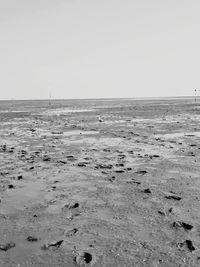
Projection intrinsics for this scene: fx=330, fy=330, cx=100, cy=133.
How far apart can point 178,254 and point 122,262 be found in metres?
1.12

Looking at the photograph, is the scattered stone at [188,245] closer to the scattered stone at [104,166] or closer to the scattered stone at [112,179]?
the scattered stone at [112,179]

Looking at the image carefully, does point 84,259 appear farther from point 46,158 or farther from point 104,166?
point 46,158

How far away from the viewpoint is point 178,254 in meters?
6.28

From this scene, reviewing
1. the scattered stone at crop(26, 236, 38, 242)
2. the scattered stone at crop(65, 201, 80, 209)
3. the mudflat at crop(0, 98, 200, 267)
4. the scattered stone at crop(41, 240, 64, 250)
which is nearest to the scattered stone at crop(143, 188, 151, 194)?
the mudflat at crop(0, 98, 200, 267)

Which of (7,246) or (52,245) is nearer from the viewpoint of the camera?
(7,246)

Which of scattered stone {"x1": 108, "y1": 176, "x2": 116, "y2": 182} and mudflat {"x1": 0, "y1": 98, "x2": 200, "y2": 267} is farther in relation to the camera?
scattered stone {"x1": 108, "y1": 176, "x2": 116, "y2": 182}

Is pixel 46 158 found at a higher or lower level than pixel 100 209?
higher

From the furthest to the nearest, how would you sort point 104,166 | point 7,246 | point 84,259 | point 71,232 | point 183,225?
point 104,166 < point 183,225 < point 71,232 < point 7,246 < point 84,259

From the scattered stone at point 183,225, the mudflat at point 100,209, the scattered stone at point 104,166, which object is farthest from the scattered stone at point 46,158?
the scattered stone at point 183,225

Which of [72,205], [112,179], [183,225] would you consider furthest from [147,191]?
[183,225]

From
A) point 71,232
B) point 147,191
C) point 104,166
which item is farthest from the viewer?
point 104,166

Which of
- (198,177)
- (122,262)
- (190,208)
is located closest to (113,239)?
(122,262)

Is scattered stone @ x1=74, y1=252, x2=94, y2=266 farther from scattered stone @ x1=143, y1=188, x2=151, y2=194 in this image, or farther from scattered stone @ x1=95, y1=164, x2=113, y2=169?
scattered stone @ x1=95, y1=164, x2=113, y2=169

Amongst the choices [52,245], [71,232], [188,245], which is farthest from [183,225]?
[52,245]
